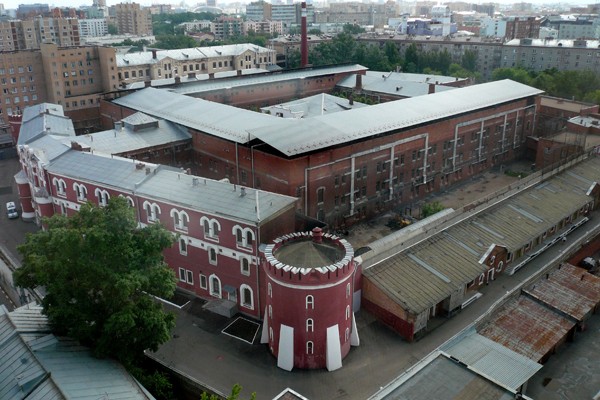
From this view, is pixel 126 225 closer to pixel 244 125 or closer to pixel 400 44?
pixel 244 125

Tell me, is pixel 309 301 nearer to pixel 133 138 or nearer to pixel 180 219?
pixel 180 219

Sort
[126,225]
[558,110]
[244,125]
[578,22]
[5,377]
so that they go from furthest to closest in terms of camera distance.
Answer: [578,22] → [558,110] → [244,125] → [126,225] → [5,377]

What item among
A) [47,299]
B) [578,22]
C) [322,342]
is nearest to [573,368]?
[322,342]

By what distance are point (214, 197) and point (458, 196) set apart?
33418 mm

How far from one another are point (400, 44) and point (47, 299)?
12466cm

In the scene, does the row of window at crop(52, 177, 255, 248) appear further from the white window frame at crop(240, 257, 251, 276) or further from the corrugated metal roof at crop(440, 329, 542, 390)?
the corrugated metal roof at crop(440, 329, 542, 390)

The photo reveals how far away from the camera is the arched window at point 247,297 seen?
3538 cm

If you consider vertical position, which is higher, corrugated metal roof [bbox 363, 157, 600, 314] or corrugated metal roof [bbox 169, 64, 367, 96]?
corrugated metal roof [bbox 169, 64, 367, 96]

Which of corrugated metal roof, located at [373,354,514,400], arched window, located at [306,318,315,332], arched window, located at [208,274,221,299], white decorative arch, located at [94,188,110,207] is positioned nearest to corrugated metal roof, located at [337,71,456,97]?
arched window, located at [208,274,221,299]

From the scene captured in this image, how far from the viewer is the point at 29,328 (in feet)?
89.1

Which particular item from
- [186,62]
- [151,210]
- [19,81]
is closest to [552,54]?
[186,62]

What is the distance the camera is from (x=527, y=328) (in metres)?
31.8

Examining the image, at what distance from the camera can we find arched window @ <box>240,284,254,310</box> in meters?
35.4

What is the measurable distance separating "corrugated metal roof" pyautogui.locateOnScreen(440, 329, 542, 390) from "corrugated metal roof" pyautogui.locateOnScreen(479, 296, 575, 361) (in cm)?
133
